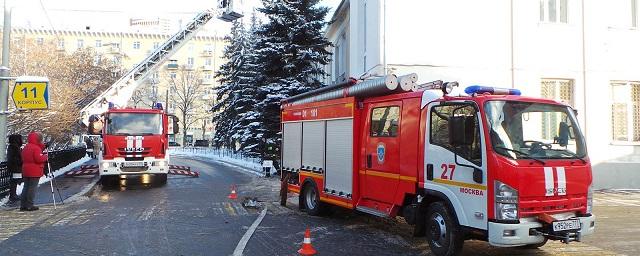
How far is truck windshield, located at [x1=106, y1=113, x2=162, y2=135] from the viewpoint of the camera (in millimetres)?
16688

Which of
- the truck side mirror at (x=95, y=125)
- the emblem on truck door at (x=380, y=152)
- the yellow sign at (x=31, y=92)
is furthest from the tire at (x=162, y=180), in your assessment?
the emblem on truck door at (x=380, y=152)

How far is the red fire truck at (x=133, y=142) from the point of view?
16.4 metres

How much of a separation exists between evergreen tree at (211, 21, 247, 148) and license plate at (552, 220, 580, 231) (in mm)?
24719

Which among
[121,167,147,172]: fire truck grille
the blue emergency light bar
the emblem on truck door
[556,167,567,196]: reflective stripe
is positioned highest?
the blue emergency light bar

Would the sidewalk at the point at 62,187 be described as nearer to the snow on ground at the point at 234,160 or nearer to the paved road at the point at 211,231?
the paved road at the point at 211,231

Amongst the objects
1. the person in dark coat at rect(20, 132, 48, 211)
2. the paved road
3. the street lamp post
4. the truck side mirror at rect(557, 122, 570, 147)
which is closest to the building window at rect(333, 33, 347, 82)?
the paved road

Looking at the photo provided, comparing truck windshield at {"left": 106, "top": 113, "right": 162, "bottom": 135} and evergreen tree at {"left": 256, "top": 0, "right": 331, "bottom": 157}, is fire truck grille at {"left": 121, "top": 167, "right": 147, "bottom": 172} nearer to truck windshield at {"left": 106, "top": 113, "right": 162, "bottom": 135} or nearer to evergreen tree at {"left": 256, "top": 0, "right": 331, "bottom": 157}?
truck windshield at {"left": 106, "top": 113, "right": 162, "bottom": 135}

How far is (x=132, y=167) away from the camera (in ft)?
54.3

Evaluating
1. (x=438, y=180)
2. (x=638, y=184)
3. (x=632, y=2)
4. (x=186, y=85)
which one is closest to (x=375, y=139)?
(x=438, y=180)

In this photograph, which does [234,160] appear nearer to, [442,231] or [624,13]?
[624,13]

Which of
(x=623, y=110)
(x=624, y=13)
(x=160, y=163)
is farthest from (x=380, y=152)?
(x=624, y=13)

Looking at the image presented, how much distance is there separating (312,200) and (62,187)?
29.3ft

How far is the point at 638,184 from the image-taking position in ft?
57.7

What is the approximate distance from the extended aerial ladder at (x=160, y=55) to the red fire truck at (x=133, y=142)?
10577 millimetres
